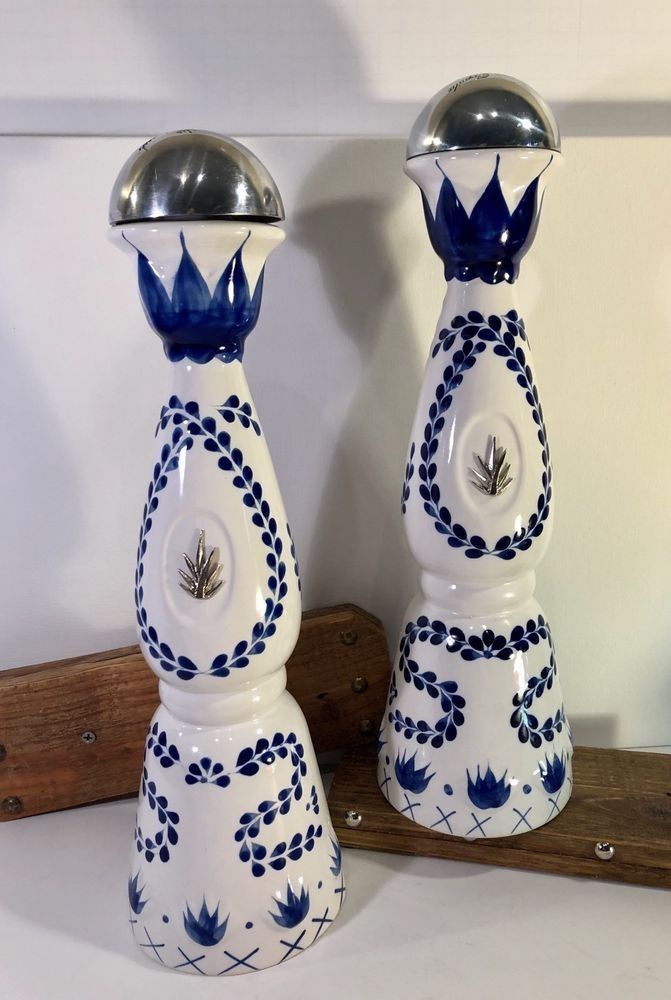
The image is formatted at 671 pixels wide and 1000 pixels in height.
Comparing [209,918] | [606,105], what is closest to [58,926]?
[209,918]

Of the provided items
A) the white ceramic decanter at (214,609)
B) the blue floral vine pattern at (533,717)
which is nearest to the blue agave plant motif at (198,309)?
the white ceramic decanter at (214,609)

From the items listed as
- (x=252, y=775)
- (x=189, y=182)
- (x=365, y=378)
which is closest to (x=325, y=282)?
(x=365, y=378)

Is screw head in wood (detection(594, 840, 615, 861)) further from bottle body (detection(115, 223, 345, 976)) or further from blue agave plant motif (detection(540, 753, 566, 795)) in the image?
bottle body (detection(115, 223, 345, 976))

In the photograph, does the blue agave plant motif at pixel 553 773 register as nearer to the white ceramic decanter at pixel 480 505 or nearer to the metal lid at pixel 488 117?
the white ceramic decanter at pixel 480 505

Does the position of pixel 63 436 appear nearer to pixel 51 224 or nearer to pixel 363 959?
pixel 51 224

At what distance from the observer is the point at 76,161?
0.48m

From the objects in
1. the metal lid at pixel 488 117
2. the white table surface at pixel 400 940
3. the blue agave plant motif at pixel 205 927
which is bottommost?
the white table surface at pixel 400 940

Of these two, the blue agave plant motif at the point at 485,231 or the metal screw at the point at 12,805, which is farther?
the metal screw at the point at 12,805

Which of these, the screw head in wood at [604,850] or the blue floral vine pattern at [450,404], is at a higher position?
the blue floral vine pattern at [450,404]

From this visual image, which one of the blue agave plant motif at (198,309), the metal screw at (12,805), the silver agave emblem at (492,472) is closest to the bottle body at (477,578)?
the silver agave emblem at (492,472)

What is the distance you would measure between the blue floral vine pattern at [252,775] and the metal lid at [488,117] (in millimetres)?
280

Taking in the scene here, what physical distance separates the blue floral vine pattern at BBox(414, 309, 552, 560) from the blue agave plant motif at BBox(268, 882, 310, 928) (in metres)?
0.18

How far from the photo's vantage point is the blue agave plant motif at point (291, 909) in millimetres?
420

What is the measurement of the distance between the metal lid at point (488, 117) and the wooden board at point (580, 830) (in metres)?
0.33
